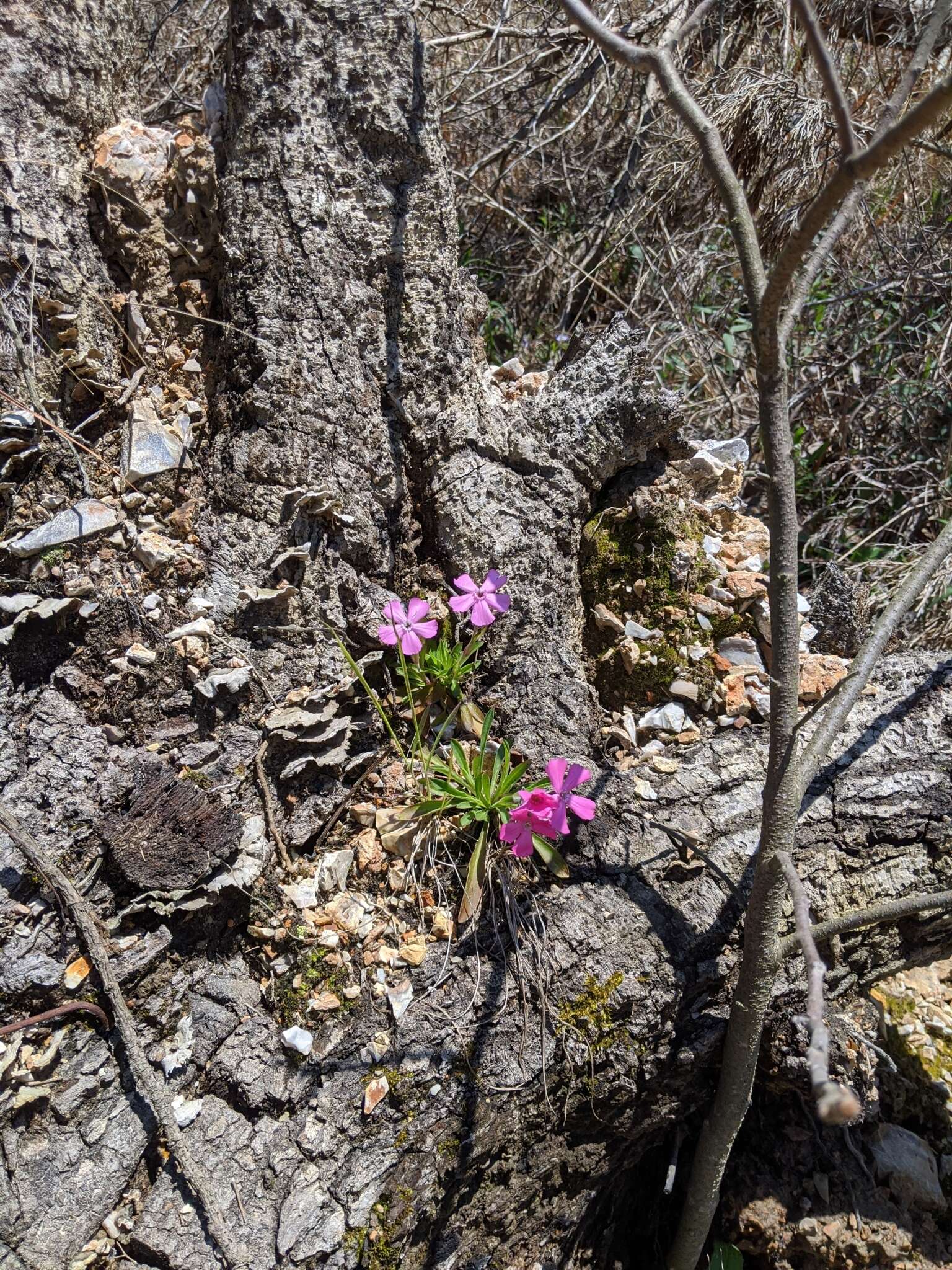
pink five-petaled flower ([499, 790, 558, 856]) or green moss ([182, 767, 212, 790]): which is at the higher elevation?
pink five-petaled flower ([499, 790, 558, 856])

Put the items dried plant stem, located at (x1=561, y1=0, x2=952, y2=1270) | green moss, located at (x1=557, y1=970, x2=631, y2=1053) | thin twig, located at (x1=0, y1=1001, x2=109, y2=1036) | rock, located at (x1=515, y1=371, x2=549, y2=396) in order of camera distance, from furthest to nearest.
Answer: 1. rock, located at (x1=515, y1=371, x2=549, y2=396)
2. green moss, located at (x1=557, y1=970, x2=631, y2=1053)
3. thin twig, located at (x1=0, y1=1001, x2=109, y2=1036)
4. dried plant stem, located at (x1=561, y1=0, x2=952, y2=1270)

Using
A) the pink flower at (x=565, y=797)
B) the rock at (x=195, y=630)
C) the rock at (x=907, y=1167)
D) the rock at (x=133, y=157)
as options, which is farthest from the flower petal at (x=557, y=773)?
the rock at (x=133, y=157)

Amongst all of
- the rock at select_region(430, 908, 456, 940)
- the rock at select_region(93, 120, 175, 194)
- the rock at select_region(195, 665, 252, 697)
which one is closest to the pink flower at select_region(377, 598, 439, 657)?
the rock at select_region(195, 665, 252, 697)

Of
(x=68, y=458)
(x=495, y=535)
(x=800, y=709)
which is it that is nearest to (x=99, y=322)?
(x=68, y=458)

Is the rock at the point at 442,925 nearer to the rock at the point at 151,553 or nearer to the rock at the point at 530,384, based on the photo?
the rock at the point at 151,553

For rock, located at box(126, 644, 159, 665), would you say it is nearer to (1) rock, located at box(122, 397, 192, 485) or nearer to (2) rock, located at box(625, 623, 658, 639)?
(1) rock, located at box(122, 397, 192, 485)

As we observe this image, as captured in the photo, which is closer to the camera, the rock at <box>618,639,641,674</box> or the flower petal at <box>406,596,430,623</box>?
the flower petal at <box>406,596,430,623</box>

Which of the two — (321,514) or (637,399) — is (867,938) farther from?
(321,514)
